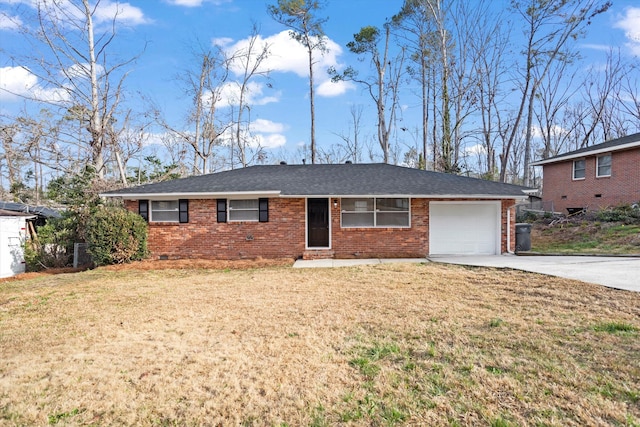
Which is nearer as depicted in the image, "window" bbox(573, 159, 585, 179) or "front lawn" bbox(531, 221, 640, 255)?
"front lawn" bbox(531, 221, 640, 255)

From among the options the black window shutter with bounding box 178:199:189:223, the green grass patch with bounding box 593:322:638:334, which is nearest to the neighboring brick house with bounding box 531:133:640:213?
the green grass patch with bounding box 593:322:638:334

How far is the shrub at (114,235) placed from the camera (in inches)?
417

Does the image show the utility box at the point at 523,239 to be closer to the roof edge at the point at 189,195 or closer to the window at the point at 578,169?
the roof edge at the point at 189,195

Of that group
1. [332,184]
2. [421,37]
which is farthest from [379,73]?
[332,184]

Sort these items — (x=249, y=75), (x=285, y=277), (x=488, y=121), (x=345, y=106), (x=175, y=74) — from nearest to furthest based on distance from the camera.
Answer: (x=285, y=277), (x=175, y=74), (x=249, y=75), (x=488, y=121), (x=345, y=106)

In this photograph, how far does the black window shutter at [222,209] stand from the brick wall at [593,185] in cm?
1750

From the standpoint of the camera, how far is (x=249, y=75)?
936 inches

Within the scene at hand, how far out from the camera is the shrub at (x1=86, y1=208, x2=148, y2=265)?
1060 cm

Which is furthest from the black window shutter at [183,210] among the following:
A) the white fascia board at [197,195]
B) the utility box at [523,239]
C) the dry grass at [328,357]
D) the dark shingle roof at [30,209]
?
the utility box at [523,239]

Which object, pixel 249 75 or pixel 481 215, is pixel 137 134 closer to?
pixel 249 75

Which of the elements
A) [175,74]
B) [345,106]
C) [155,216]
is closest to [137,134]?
[175,74]

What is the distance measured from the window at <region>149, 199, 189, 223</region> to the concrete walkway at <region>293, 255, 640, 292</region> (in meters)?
4.25

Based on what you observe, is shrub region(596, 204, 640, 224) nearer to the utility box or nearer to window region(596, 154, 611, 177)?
window region(596, 154, 611, 177)

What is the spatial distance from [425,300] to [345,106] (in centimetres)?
2501
